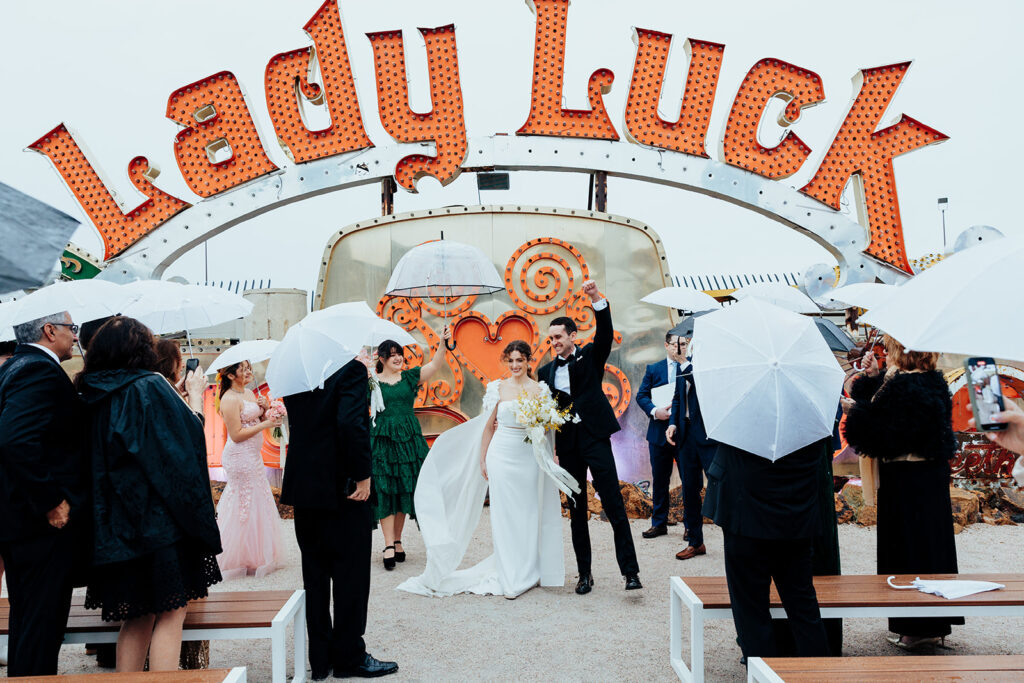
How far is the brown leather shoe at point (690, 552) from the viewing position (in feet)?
22.7

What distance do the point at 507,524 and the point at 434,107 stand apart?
6.54 metres

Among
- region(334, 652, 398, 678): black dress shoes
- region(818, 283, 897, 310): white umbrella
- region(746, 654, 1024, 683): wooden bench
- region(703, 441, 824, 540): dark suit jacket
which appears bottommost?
region(334, 652, 398, 678): black dress shoes

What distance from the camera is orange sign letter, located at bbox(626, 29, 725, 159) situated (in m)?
10.4

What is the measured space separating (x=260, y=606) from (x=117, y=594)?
2.46ft

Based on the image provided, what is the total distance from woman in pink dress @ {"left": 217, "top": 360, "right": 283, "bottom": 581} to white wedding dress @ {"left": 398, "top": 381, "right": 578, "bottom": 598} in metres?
1.50

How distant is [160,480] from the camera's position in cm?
332

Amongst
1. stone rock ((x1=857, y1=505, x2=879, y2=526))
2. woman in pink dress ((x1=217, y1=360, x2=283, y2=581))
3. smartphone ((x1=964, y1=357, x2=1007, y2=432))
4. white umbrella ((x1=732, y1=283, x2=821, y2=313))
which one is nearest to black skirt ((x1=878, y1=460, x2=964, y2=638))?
white umbrella ((x1=732, y1=283, x2=821, y2=313))

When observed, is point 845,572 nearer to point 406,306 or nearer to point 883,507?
point 883,507

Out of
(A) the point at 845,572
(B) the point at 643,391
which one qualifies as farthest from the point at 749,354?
(B) the point at 643,391

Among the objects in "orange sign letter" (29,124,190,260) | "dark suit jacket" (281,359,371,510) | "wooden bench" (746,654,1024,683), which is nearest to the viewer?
"wooden bench" (746,654,1024,683)

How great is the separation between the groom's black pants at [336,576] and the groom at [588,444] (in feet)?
6.80

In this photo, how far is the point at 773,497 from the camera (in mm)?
3369

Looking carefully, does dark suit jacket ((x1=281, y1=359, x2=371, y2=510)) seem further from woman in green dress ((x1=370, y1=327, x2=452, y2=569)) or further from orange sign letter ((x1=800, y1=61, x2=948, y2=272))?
orange sign letter ((x1=800, y1=61, x2=948, y2=272))

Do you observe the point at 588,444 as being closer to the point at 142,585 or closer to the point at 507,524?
the point at 507,524
